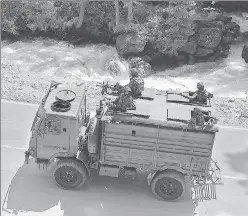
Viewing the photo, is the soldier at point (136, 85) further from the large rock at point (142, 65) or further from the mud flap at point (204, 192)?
the large rock at point (142, 65)

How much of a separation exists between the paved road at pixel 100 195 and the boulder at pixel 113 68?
22.2ft

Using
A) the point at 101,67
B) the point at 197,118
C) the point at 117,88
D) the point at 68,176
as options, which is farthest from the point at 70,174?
the point at 101,67

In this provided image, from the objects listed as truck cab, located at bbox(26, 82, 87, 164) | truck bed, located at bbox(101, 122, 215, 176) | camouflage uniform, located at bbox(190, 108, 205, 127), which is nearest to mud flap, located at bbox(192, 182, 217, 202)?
truck bed, located at bbox(101, 122, 215, 176)

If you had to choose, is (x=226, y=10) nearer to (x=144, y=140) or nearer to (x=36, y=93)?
(x=36, y=93)

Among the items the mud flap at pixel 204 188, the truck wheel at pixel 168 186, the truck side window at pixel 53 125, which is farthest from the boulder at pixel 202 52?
the truck side window at pixel 53 125

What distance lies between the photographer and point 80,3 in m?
22.0

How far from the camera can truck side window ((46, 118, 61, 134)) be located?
1086 cm

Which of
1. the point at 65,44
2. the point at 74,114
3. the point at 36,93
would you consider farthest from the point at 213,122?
the point at 65,44

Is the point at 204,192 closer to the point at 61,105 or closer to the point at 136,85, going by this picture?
the point at 136,85

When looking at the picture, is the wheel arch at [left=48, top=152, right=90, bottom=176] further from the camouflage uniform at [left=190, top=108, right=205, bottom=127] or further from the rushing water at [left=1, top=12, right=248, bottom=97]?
the rushing water at [left=1, top=12, right=248, bottom=97]

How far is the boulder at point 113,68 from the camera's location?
19294 mm

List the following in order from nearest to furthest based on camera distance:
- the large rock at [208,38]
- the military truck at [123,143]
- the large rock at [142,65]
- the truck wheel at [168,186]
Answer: the military truck at [123,143] < the truck wheel at [168,186] < the large rock at [142,65] < the large rock at [208,38]

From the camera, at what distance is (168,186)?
37.2ft

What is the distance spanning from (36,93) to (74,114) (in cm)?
528
